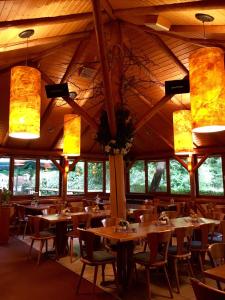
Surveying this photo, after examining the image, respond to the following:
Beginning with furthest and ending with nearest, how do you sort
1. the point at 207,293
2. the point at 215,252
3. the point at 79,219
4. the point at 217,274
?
the point at 79,219 < the point at 215,252 < the point at 217,274 < the point at 207,293

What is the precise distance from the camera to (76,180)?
41.9 feet

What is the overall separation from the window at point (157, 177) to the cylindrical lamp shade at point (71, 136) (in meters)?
5.85

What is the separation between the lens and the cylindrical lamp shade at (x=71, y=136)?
24.5ft

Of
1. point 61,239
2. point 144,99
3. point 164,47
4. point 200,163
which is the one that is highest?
point 164,47

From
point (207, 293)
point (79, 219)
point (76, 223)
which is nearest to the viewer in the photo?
point (207, 293)

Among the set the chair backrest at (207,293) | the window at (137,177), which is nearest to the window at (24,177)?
the window at (137,177)

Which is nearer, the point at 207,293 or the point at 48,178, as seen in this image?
the point at 207,293

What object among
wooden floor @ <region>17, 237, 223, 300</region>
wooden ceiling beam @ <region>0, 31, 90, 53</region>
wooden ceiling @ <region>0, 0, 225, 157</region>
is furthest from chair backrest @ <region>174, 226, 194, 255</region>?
wooden ceiling beam @ <region>0, 31, 90, 53</region>

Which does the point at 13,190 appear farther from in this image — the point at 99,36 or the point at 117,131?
the point at 99,36

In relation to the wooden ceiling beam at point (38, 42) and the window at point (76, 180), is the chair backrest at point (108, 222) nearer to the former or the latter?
the wooden ceiling beam at point (38, 42)

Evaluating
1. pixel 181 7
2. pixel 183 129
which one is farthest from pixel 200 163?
pixel 181 7

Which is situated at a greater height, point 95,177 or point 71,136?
point 71,136

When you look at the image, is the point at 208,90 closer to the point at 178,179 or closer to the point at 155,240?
the point at 155,240

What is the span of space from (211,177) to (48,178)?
677 centimetres
